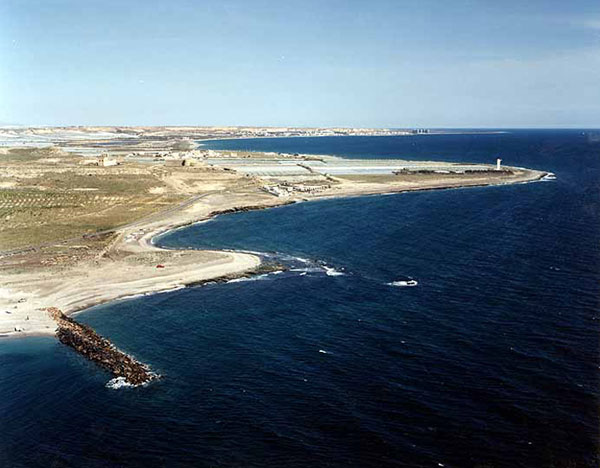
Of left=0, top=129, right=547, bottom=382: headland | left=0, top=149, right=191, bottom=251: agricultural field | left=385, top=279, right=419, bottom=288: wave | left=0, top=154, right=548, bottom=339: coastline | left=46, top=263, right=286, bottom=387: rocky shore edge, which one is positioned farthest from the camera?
left=0, top=149, right=191, bottom=251: agricultural field

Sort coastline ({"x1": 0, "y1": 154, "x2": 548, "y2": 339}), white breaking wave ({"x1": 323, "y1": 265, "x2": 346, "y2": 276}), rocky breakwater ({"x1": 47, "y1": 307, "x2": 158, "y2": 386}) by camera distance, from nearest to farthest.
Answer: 1. rocky breakwater ({"x1": 47, "y1": 307, "x2": 158, "y2": 386})
2. coastline ({"x1": 0, "y1": 154, "x2": 548, "y2": 339})
3. white breaking wave ({"x1": 323, "y1": 265, "x2": 346, "y2": 276})

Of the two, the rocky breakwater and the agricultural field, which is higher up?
the agricultural field

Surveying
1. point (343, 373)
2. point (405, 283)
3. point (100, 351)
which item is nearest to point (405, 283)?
point (405, 283)

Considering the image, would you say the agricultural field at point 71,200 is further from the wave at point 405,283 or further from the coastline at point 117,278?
the wave at point 405,283

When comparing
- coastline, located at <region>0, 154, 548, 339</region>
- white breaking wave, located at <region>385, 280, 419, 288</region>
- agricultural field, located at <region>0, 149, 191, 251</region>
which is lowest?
coastline, located at <region>0, 154, 548, 339</region>

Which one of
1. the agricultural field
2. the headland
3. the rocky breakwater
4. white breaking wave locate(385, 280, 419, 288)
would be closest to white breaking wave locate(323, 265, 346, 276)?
white breaking wave locate(385, 280, 419, 288)

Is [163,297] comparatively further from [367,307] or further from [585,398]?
[585,398]

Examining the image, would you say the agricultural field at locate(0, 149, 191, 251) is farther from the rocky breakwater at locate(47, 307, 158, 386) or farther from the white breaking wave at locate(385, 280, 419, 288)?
the white breaking wave at locate(385, 280, 419, 288)
